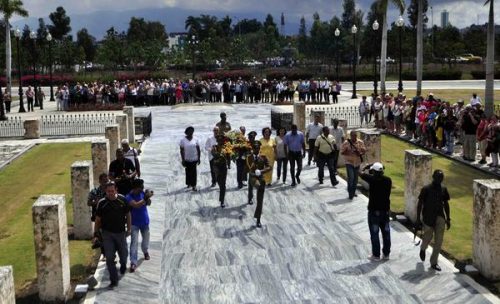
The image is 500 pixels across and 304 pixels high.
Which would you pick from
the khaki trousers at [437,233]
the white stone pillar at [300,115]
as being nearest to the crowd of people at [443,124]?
the white stone pillar at [300,115]

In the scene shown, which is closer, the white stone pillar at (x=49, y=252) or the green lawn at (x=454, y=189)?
the white stone pillar at (x=49, y=252)

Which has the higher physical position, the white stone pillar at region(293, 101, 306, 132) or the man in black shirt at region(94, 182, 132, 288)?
the white stone pillar at region(293, 101, 306, 132)

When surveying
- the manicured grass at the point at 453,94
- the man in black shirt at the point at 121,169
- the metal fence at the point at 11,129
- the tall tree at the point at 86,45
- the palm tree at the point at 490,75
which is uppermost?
the tall tree at the point at 86,45

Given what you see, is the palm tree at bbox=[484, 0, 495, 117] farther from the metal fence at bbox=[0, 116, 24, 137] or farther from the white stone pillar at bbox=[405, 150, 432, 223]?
the metal fence at bbox=[0, 116, 24, 137]

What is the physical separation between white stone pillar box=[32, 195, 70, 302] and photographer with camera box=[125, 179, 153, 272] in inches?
46.8

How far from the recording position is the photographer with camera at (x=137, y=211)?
400 inches

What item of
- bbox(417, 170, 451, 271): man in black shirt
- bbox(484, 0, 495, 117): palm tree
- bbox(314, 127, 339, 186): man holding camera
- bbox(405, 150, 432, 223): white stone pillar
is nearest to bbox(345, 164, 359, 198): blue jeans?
bbox(314, 127, 339, 186): man holding camera

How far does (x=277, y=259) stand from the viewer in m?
10.7

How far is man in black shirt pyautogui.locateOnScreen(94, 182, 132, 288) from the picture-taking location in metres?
9.37

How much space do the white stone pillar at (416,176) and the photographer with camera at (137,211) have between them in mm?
5353

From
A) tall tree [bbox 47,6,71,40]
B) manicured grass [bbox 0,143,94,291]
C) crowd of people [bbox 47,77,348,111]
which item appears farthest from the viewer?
tall tree [bbox 47,6,71,40]

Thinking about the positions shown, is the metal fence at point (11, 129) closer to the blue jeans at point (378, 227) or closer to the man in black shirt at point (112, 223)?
the man in black shirt at point (112, 223)

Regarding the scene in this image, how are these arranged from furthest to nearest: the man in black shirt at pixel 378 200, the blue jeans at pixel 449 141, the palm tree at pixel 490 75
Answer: the palm tree at pixel 490 75 < the blue jeans at pixel 449 141 < the man in black shirt at pixel 378 200

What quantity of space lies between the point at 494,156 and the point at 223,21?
12490 centimetres
